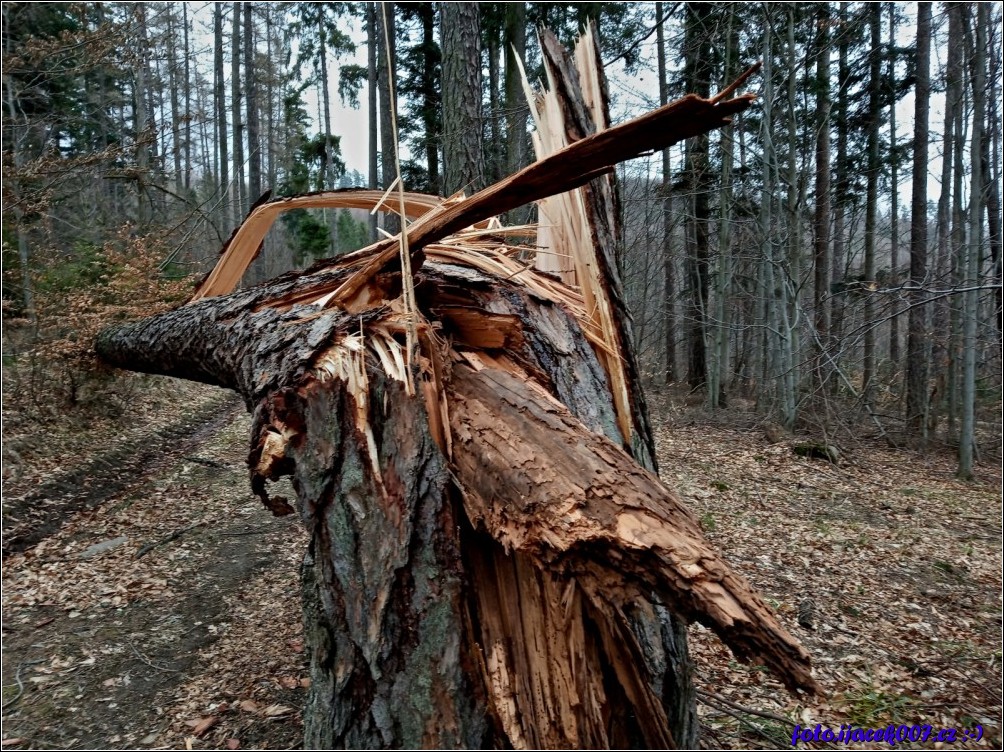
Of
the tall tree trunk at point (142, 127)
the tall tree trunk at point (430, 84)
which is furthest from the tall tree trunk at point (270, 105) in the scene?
the tall tree trunk at point (430, 84)

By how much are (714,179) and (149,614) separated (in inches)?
470

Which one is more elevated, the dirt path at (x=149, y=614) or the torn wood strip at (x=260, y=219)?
the torn wood strip at (x=260, y=219)

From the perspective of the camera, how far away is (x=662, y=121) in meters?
1.19

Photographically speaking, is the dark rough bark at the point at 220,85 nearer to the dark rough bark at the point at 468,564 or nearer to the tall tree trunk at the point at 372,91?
the tall tree trunk at the point at 372,91

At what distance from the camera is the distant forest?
22.9 feet

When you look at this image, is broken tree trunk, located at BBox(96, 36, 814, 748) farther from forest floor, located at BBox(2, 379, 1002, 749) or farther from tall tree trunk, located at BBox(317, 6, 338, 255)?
tall tree trunk, located at BBox(317, 6, 338, 255)

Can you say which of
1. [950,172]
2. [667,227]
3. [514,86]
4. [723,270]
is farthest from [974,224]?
[514,86]

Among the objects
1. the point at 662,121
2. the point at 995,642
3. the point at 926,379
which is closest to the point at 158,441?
the point at 662,121

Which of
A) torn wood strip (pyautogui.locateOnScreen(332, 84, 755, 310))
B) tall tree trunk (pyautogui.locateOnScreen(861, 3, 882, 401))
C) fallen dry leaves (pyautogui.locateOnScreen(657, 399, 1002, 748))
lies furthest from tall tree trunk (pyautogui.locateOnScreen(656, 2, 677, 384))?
torn wood strip (pyautogui.locateOnScreen(332, 84, 755, 310))

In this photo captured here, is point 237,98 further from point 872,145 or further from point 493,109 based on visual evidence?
point 872,145

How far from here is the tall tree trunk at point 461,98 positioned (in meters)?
5.27

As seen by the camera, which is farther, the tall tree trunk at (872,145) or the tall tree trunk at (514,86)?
Result: the tall tree trunk at (872,145)

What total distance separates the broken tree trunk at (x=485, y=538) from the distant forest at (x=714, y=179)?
268cm

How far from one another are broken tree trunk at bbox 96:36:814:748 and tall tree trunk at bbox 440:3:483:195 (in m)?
3.85
